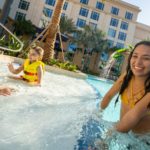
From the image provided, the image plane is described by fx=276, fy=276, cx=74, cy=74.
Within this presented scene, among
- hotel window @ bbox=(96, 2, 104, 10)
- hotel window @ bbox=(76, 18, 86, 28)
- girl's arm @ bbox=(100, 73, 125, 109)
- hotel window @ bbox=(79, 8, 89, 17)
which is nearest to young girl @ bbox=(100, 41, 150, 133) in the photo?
girl's arm @ bbox=(100, 73, 125, 109)

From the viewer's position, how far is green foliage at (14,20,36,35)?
36812mm

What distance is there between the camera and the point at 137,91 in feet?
8.53

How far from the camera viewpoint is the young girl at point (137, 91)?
223cm

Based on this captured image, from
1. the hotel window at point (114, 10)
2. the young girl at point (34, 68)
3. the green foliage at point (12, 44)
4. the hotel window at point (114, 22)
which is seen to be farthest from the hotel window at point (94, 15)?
the young girl at point (34, 68)

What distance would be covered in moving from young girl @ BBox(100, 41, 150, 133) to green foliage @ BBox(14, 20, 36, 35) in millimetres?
34957

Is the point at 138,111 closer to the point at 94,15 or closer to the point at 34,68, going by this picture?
the point at 34,68

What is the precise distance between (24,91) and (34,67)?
0.84m

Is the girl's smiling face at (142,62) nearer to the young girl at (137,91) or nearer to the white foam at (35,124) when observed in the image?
the young girl at (137,91)

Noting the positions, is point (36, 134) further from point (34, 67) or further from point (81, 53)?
point (81, 53)

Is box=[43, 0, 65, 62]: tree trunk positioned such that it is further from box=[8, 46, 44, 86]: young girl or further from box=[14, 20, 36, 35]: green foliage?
box=[14, 20, 36, 35]: green foliage

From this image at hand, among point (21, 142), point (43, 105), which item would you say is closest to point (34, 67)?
point (43, 105)

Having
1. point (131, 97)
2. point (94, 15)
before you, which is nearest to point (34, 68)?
point (131, 97)

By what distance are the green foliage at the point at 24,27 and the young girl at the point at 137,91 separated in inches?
1376

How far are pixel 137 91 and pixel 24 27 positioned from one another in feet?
117
